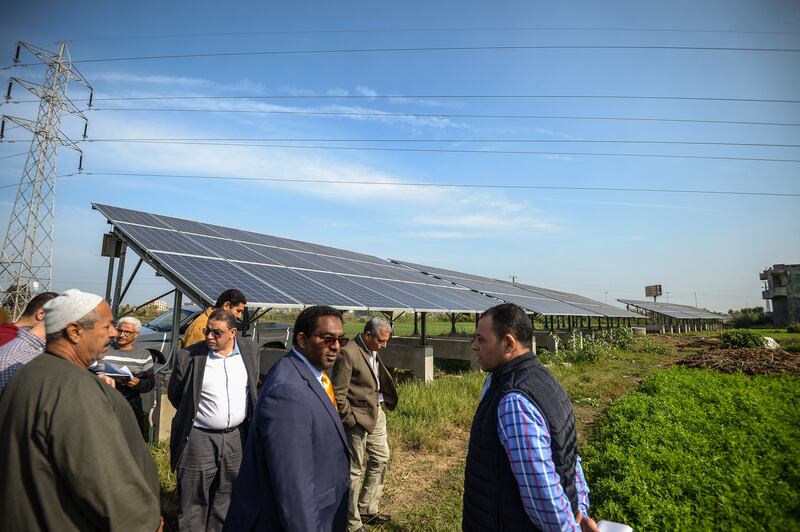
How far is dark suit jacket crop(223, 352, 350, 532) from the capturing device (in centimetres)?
195

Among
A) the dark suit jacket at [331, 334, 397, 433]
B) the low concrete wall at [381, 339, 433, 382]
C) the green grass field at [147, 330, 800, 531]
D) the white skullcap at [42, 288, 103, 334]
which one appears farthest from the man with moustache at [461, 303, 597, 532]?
the low concrete wall at [381, 339, 433, 382]

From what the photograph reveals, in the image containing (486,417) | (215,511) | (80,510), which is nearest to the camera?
(80,510)

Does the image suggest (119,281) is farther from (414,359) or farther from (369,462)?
(414,359)

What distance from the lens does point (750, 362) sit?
1377 cm

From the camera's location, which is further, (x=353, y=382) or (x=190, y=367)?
(x=353, y=382)

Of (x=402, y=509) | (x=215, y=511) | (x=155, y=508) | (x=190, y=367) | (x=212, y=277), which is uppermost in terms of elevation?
(x=212, y=277)

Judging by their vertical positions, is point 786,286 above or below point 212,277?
above

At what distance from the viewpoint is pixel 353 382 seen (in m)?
4.26

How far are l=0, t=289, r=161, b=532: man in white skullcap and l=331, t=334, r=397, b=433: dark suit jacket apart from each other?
2224 millimetres

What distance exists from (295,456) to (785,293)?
243 ft

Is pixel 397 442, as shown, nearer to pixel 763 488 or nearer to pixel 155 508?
pixel 763 488

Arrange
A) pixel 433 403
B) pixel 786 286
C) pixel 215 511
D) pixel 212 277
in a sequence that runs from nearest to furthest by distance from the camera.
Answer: pixel 215 511
pixel 212 277
pixel 433 403
pixel 786 286

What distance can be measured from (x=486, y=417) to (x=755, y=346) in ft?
79.3

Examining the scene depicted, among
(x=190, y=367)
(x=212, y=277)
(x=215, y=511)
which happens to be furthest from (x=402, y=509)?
(x=212, y=277)
